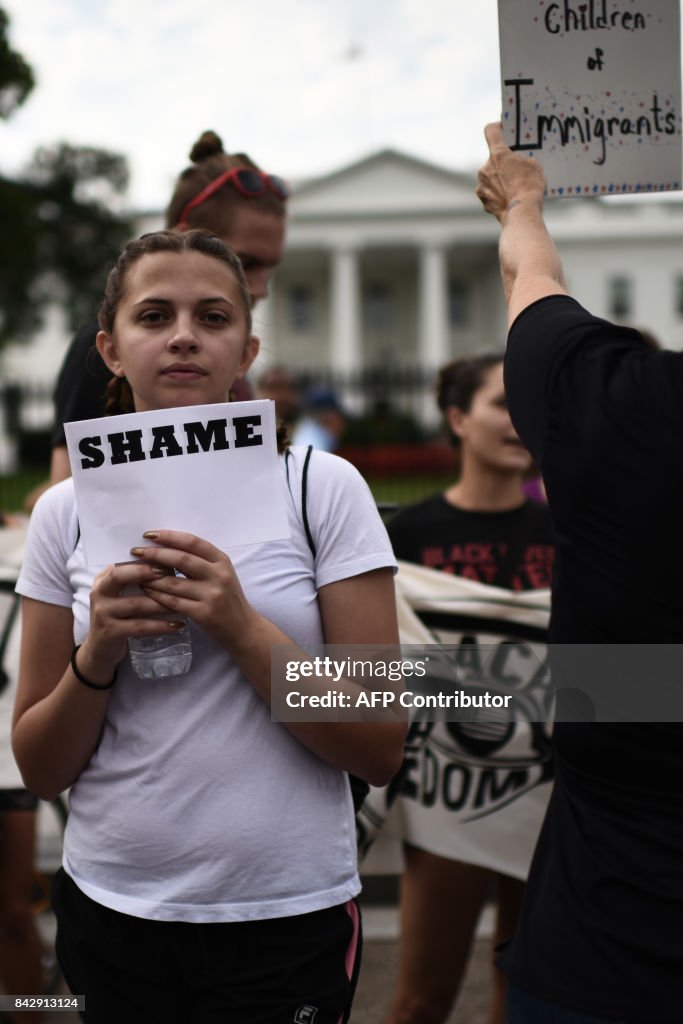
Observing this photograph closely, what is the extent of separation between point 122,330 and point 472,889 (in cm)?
180

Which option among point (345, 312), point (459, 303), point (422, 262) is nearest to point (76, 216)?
point (345, 312)

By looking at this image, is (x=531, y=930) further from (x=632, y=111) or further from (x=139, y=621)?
(x=632, y=111)

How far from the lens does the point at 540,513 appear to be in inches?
120

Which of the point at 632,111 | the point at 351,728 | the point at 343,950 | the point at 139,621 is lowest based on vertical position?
the point at 343,950

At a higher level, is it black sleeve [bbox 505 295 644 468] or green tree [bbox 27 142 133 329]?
green tree [bbox 27 142 133 329]

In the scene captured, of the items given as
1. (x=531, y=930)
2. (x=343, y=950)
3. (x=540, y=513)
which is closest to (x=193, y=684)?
(x=343, y=950)

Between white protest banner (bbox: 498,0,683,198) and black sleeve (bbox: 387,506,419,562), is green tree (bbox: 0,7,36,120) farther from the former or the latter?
white protest banner (bbox: 498,0,683,198)

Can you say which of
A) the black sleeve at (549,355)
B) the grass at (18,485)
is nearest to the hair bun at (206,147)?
the black sleeve at (549,355)

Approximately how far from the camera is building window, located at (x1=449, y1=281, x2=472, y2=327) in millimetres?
59125

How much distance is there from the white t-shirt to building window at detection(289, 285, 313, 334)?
56.4m

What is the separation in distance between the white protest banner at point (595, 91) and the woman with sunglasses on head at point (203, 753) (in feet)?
2.12

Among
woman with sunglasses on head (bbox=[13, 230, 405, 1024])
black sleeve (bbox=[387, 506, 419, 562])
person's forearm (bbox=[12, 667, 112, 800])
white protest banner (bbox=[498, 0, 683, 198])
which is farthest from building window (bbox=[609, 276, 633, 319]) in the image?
person's forearm (bbox=[12, 667, 112, 800])

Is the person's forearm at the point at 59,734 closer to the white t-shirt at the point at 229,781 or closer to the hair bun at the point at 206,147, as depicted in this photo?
the white t-shirt at the point at 229,781

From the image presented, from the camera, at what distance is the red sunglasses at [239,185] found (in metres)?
2.49
